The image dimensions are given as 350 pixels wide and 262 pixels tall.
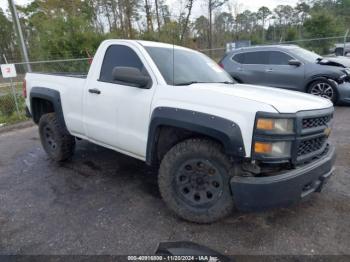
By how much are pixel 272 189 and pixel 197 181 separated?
0.76 metres

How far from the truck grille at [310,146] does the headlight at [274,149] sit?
0.17m

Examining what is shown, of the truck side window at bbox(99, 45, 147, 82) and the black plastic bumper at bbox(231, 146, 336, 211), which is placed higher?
the truck side window at bbox(99, 45, 147, 82)

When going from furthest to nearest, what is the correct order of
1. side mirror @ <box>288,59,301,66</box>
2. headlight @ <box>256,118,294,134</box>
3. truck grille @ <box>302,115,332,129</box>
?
side mirror @ <box>288,59,301,66</box> → truck grille @ <box>302,115,332,129</box> → headlight @ <box>256,118,294,134</box>

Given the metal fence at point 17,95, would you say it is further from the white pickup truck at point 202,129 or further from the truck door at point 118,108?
the white pickup truck at point 202,129

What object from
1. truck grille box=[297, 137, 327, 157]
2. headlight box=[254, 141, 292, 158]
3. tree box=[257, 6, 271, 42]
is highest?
tree box=[257, 6, 271, 42]

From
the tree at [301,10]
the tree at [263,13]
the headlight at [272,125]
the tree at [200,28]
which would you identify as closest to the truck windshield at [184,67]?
the headlight at [272,125]

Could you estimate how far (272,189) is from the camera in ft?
7.83

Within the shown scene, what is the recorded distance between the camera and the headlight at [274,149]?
235 centimetres

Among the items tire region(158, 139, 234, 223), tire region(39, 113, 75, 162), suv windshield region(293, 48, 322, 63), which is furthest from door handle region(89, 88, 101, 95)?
suv windshield region(293, 48, 322, 63)

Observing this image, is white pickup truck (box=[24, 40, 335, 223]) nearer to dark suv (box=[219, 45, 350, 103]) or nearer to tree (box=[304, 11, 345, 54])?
dark suv (box=[219, 45, 350, 103])

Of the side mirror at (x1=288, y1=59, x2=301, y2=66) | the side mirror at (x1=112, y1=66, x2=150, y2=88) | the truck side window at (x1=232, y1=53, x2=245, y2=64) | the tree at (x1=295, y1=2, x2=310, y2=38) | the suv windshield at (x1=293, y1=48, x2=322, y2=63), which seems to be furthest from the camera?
the tree at (x1=295, y1=2, x2=310, y2=38)

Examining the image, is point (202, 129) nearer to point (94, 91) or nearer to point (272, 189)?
point (272, 189)

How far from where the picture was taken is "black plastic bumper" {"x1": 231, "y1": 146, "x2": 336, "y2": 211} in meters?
2.39

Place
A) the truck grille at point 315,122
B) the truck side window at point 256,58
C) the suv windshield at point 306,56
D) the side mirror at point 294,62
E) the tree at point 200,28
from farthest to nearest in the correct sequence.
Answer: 1. the tree at point 200,28
2. the truck side window at point 256,58
3. the suv windshield at point 306,56
4. the side mirror at point 294,62
5. the truck grille at point 315,122
